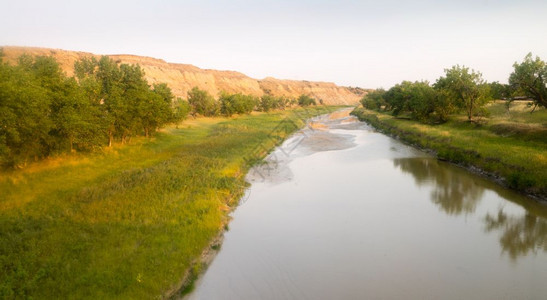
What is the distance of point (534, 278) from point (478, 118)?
121 feet

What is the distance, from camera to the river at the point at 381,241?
10.5 metres

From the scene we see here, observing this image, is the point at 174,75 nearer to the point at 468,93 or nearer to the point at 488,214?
the point at 468,93

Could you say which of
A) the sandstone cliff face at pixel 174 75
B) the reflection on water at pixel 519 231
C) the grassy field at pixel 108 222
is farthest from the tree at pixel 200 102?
the reflection on water at pixel 519 231

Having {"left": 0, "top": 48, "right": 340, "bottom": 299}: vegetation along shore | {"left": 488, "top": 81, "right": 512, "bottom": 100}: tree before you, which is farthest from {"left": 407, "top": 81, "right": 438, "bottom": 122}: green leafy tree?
{"left": 0, "top": 48, "right": 340, "bottom": 299}: vegetation along shore

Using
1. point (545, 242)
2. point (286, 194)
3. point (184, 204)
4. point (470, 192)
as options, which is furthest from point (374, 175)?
point (184, 204)

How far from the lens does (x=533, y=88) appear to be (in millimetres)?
25891

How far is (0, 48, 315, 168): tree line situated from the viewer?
56.5 feet

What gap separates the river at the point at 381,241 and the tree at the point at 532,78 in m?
9.61

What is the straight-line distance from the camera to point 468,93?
133 feet

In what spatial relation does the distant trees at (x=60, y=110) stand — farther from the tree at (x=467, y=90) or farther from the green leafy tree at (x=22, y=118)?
the tree at (x=467, y=90)

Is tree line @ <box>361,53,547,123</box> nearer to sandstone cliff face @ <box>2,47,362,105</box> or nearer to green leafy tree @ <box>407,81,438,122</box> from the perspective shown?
green leafy tree @ <box>407,81,438,122</box>

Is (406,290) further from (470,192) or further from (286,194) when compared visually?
(470,192)

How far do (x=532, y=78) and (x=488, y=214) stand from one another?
16.8 meters

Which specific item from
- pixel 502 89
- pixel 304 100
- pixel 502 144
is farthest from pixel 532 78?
pixel 304 100
